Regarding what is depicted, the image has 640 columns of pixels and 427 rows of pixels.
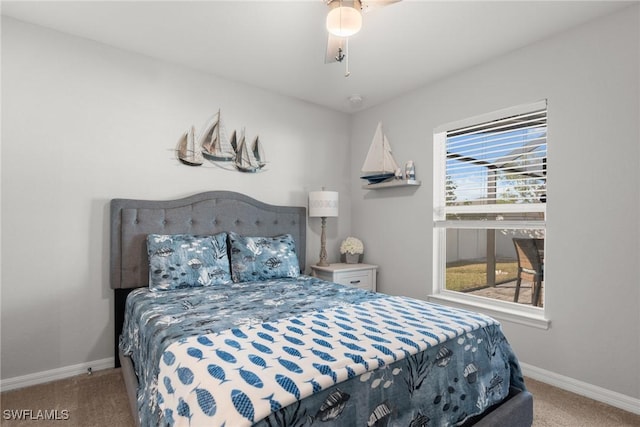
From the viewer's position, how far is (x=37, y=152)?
2.37 m

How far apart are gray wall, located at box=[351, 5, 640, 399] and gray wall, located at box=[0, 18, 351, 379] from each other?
104 inches

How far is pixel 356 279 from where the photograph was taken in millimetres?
3553

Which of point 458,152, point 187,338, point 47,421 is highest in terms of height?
point 458,152

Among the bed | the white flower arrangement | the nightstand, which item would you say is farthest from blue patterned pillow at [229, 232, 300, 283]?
the white flower arrangement

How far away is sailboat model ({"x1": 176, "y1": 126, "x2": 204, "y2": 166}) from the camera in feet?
9.69

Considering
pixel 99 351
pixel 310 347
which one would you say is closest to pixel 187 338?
pixel 310 347

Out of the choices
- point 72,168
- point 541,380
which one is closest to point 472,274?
point 541,380

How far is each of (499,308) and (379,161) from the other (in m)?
1.79

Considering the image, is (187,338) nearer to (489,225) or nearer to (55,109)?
(55,109)

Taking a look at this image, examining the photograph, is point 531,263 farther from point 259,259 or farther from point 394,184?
point 259,259

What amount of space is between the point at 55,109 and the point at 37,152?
33 cm

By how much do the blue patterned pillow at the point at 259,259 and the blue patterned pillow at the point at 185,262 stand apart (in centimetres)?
9

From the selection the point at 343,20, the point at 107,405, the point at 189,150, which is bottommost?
the point at 107,405

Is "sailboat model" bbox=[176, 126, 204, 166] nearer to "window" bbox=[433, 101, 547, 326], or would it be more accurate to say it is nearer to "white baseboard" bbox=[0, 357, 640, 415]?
"white baseboard" bbox=[0, 357, 640, 415]
